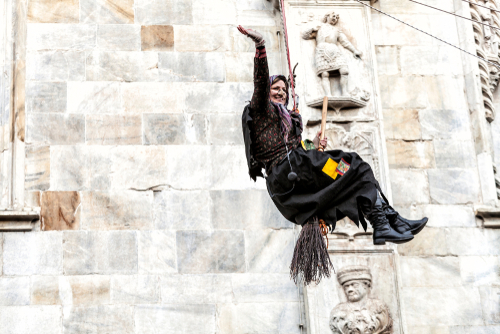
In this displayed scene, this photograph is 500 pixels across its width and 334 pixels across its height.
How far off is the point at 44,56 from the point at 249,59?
6.59 feet

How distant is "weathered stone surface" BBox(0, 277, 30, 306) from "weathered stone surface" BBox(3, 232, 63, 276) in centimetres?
7

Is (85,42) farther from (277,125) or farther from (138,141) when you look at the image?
(277,125)

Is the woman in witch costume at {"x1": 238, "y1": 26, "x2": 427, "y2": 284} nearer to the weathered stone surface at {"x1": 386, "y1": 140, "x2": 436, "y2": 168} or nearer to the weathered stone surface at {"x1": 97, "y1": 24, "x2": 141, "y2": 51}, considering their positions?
the weathered stone surface at {"x1": 386, "y1": 140, "x2": 436, "y2": 168}

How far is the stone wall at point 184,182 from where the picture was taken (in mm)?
9492

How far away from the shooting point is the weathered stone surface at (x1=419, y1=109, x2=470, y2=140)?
411 inches

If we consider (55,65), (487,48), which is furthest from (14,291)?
(487,48)

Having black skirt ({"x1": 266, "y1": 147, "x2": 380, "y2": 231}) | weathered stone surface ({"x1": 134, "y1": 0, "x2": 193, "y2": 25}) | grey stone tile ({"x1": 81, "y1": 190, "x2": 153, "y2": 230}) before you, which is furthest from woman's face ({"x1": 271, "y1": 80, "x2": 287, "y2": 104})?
weathered stone surface ({"x1": 134, "y1": 0, "x2": 193, "y2": 25})

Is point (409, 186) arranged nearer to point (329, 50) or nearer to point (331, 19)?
point (329, 50)

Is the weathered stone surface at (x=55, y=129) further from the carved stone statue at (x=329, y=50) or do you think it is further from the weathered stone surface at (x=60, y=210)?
the carved stone statue at (x=329, y=50)

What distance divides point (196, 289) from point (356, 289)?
1.46m

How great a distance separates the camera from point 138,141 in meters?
10.0

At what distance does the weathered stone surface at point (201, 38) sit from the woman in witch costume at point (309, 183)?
2.69m

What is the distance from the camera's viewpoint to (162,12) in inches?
414

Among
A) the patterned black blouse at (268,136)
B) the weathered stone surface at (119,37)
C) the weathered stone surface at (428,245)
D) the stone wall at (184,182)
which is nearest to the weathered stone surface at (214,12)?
the stone wall at (184,182)
